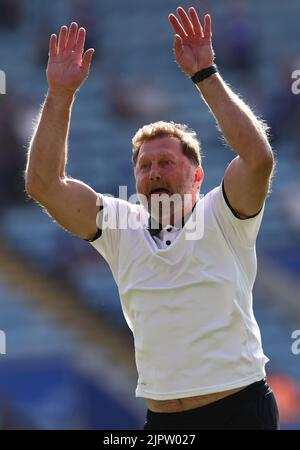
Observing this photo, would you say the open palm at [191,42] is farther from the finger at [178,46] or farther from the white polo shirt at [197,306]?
the white polo shirt at [197,306]

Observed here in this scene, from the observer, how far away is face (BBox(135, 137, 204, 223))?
12.6 feet

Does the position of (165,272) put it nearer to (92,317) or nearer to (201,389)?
(201,389)

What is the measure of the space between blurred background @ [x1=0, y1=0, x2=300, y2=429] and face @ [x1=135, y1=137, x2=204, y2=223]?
172 inches

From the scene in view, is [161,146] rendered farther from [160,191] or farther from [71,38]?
[71,38]

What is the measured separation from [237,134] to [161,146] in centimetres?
44

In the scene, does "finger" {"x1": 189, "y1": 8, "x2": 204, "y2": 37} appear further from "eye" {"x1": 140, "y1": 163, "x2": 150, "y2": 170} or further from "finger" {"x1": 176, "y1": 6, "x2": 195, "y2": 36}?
"eye" {"x1": 140, "y1": 163, "x2": 150, "y2": 170}

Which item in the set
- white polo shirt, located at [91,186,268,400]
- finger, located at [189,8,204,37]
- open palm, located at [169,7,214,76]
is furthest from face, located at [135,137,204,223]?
finger, located at [189,8,204,37]

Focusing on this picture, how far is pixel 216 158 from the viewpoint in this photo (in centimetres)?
1038

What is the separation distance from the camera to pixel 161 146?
3.94 meters

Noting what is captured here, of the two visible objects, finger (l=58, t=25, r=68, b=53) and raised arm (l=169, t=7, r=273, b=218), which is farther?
finger (l=58, t=25, r=68, b=53)

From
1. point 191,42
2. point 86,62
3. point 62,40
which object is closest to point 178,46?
point 191,42

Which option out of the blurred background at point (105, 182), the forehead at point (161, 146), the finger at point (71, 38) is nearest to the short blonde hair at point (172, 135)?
the forehead at point (161, 146)

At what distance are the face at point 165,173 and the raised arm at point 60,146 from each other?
23cm

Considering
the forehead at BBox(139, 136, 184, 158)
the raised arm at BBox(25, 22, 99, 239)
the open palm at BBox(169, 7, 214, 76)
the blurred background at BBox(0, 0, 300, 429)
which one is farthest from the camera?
the blurred background at BBox(0, 0, 300, 429)
